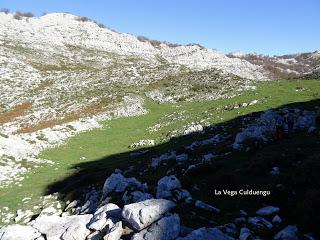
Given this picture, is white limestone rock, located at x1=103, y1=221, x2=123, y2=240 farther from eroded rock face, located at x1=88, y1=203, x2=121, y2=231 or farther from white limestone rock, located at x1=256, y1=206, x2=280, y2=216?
white limestone rock, located at x1=256, y1=206, x2=280, y2=216

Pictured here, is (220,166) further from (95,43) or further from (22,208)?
(95,43)

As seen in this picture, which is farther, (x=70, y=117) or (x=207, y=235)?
(x=70, y=117)

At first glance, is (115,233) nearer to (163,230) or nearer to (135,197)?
(163,230)

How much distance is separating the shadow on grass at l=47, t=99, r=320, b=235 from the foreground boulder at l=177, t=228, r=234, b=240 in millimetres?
1126

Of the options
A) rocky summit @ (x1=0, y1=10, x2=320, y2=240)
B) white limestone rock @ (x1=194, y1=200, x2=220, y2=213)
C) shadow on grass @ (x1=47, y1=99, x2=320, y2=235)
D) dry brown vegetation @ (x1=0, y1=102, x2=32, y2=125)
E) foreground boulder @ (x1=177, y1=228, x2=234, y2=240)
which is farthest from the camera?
dry brown vegetation @ (x1=0, y1=102, x2=32, y2=125)

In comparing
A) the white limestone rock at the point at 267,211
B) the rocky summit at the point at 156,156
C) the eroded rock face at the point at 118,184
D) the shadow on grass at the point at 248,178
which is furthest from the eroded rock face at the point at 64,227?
the white limestone rock at the point at 267,211

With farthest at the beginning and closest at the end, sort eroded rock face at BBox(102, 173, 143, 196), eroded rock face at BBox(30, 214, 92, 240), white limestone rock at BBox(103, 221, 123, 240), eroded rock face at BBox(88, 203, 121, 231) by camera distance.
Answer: eroded rock face at BBox(102, 173, 143, 196) < eroded rock face at BBox(30, 214, 92, 240) < eroded rock face at BBox(88, 203, 121, 231) < white limestone rock at BBox(103, 221, 123, 240)

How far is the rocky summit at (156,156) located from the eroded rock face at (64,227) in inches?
2.1

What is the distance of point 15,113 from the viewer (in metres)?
67.6

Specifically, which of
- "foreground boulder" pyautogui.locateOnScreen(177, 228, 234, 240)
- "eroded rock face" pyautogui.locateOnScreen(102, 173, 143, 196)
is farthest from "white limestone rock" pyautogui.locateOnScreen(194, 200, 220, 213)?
"eroded rock face" pyautogui.locateOnScreen(102, 173, 143, 196)

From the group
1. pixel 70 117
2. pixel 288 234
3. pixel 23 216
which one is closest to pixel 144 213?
pixel 288 234

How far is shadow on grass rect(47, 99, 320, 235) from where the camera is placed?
1572cm

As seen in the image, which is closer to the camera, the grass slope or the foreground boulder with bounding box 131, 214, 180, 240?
the foreground boulder with bounding box 131, 214, 180, 240

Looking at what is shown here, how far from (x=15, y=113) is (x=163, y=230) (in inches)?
2298
